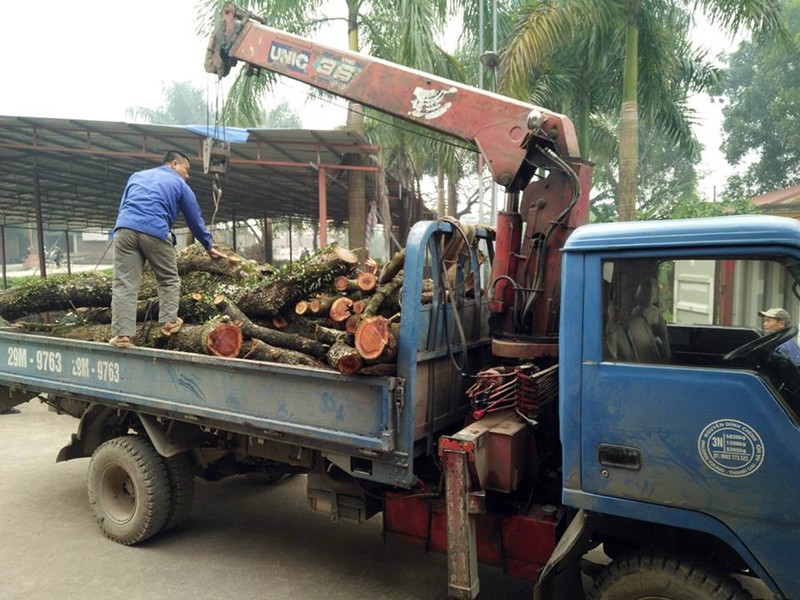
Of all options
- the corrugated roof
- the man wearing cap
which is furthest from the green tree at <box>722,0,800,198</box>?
the man wearing cap

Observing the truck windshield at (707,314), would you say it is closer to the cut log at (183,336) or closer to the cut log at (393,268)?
the cut log at (393,268)

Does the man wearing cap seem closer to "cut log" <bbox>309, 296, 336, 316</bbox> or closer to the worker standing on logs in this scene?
"cut log" <bbox>309, 296, 336, 316</bbox>

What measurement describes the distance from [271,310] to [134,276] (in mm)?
1142

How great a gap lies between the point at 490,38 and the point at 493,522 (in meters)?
12.3

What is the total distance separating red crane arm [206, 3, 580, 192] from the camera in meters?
4.04

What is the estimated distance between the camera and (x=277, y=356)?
155 inches

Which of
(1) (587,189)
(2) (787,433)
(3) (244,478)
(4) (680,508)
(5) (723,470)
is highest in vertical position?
(1) (587,189)

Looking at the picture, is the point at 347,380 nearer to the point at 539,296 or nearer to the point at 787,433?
the point at 539,296

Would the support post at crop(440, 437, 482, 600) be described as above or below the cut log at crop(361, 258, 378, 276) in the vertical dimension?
below

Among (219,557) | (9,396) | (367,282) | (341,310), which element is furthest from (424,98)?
(9,396)

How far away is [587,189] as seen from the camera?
4.08 metres

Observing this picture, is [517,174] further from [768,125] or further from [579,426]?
[768,125]

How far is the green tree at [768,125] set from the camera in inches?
954

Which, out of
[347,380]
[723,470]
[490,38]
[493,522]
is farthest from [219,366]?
[490,38]
